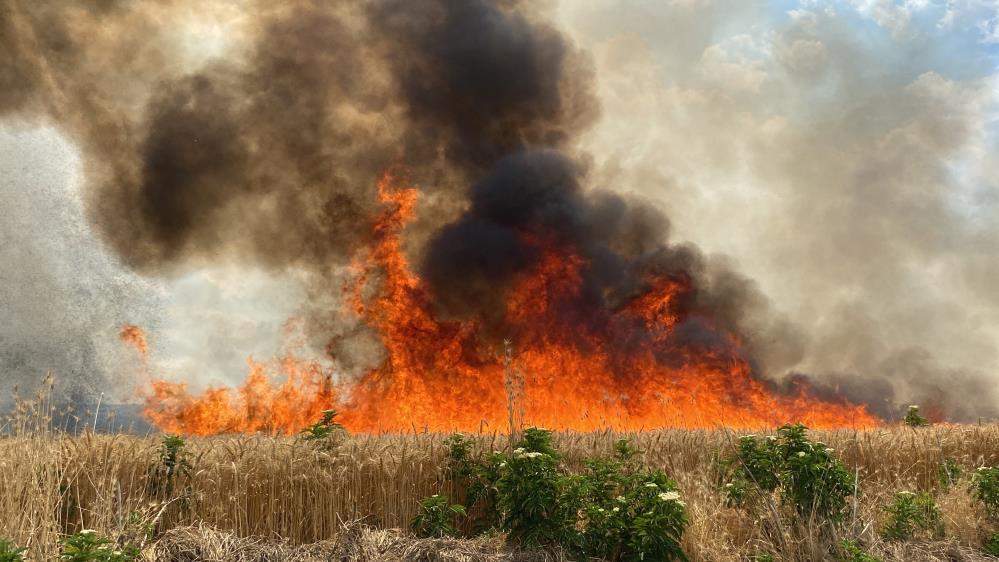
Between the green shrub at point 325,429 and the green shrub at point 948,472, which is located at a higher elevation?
the green shrub at point 325,429

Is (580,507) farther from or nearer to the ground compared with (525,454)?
nearer to the ground

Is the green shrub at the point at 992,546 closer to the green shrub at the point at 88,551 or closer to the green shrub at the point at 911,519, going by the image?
the green shrub at the point at 911,519

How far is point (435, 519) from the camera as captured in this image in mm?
8016

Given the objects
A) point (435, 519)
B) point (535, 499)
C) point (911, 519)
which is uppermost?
point (535, 499)

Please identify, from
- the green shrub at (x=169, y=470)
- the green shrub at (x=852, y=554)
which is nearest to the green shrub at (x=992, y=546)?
the green shrub at (x=852, y=554)

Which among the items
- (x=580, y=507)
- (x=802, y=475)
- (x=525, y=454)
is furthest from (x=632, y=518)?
(x=802, y=475)

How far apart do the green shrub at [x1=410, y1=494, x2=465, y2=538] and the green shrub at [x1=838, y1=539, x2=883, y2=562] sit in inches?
182

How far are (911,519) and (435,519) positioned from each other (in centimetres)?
705

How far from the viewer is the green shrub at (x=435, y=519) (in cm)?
791

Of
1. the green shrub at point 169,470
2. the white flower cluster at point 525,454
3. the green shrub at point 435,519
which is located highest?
the white flower cluster at point 525,454

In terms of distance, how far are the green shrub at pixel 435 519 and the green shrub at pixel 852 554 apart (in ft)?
15.2

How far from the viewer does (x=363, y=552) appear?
7277mm

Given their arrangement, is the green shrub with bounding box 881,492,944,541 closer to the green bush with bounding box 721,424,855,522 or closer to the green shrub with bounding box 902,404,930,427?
the green bush with bounding box 721,424,855,522

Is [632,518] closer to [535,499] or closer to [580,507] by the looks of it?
[580,507]
